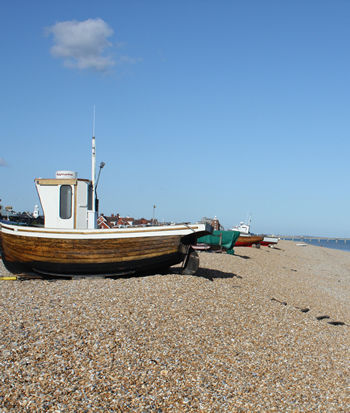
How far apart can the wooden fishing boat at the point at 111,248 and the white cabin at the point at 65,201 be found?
1.36m

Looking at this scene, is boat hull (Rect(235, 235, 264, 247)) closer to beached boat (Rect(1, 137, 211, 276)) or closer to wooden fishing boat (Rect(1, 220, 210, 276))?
beached boat (Rect(1, 137, 211, 276))

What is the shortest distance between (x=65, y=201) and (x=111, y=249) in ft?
10.1

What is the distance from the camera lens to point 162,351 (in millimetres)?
7215

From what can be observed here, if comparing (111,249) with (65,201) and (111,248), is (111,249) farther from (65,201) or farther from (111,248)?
(65,201)

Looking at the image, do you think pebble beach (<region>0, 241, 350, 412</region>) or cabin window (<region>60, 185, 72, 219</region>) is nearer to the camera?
pebble beach (<region>0, 241, 350, 412</region>)

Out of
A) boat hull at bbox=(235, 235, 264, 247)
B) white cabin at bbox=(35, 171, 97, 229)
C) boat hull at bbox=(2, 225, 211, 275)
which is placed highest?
white cabin at bbox=(35, 171, 97, 229)

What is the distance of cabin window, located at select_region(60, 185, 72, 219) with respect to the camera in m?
14.4

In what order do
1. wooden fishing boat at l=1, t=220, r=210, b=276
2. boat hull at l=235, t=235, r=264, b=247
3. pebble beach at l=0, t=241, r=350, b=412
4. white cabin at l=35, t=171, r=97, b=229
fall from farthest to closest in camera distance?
1. boat hull at l=235, t=235, r=264, b=247
2. white cabin at l=35, t=171, r=97, b=229
3. wooden fishing boat at l=1, t=220, r=210, b=276
4. pebble beach at l=0, t=241, r=350, b=412

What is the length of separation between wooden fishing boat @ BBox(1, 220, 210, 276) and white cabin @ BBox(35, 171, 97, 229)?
1356 mm

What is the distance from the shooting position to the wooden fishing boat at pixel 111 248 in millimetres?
12617

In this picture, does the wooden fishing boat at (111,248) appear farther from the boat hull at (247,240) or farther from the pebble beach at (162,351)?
the boat hull at (247,240)

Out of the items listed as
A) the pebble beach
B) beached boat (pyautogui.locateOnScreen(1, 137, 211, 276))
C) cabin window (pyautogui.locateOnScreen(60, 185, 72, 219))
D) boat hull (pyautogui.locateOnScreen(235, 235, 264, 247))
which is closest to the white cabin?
cabin window (pyautogui.locateOnScreen(60, 185, 72, 219))

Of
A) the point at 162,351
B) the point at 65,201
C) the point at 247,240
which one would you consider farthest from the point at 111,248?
the point at 247,240

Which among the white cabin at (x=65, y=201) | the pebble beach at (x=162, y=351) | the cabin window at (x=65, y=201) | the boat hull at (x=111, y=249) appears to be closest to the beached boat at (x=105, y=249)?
the boat hull at (x=111, y=249)
